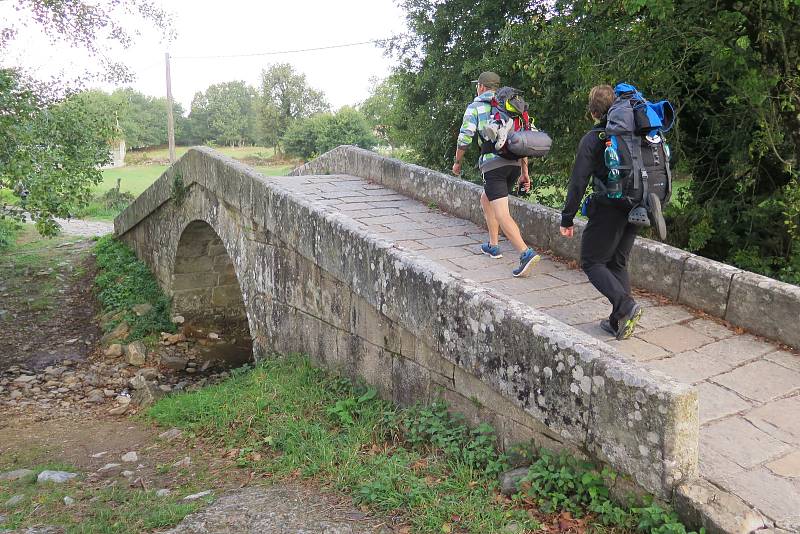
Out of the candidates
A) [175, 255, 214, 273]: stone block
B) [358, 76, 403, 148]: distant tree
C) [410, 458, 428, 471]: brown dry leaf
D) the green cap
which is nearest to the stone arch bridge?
[410, 458, 428, 471]: brown dry leaf

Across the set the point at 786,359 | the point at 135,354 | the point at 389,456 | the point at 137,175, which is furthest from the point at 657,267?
the point at 137,175

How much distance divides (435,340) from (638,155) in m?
1.70

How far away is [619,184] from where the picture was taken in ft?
12.9

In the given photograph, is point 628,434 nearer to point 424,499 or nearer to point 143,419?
point 424,499

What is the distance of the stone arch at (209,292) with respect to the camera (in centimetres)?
1163

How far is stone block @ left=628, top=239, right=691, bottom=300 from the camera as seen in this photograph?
4797mm

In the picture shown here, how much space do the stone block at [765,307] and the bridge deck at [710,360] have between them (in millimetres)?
93

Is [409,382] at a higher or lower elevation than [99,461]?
higher

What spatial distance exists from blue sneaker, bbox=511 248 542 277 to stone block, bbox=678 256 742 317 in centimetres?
109

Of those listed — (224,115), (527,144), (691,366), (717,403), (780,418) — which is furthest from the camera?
(224,115)

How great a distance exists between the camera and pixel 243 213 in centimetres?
764

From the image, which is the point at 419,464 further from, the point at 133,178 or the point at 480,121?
the point at 133,178

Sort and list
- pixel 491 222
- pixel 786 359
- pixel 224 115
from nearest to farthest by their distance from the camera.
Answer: pixel 786 359, pixel 491 222, pixel 224 115

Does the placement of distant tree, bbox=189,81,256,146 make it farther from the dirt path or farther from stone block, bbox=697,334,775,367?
stone block, bbox=697,334,775,367
